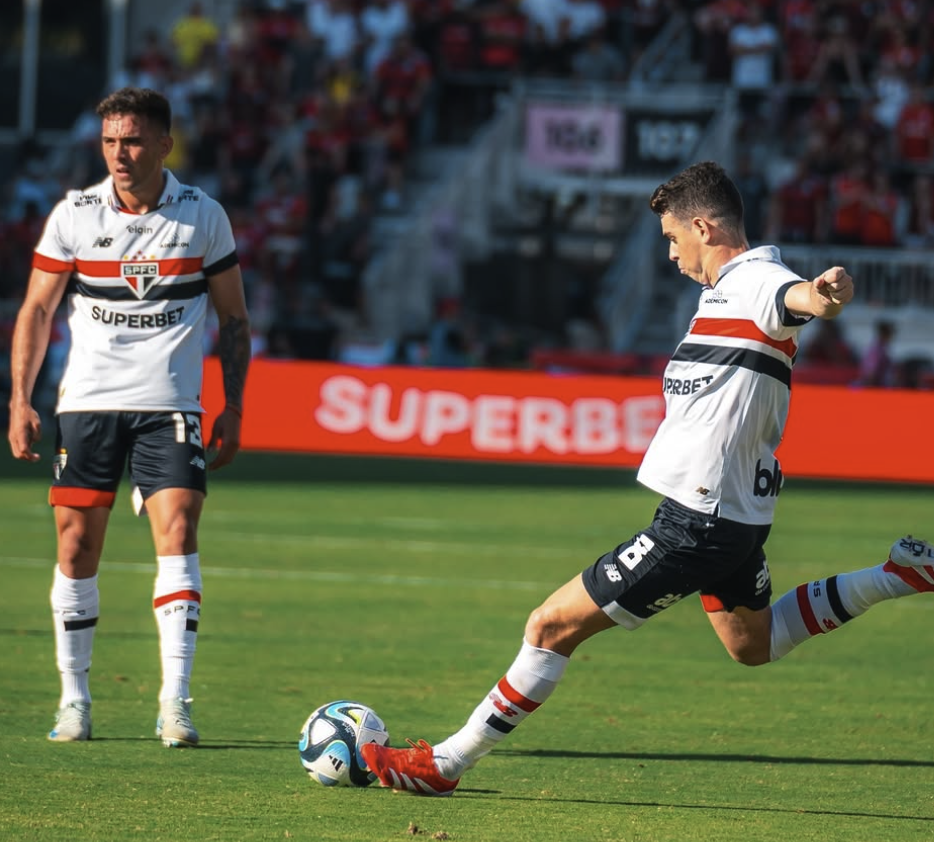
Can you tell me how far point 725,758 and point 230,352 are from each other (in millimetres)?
2501

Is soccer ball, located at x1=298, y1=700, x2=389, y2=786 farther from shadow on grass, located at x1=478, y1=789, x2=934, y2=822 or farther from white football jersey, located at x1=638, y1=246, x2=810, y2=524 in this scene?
white football jersey, located at x1=638, y1=246, x2=810, y2=524

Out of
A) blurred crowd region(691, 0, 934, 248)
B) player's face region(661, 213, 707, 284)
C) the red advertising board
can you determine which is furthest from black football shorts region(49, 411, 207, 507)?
blurred crowd region(691, 0, 934, 248)

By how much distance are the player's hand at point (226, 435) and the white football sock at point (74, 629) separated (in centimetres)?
68

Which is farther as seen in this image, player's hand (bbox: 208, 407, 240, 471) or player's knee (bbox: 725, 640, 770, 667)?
player's hand (bbox: 208, 407, 240, 471)

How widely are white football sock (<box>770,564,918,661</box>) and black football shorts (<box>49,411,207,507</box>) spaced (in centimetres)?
222

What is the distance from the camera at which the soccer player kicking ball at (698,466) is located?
594 cm

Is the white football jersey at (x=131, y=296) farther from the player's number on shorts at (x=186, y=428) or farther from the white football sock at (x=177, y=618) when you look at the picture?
the white football sock at (x=177, y=618)

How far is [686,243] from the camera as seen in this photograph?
6.11 meters

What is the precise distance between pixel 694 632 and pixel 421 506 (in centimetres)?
649

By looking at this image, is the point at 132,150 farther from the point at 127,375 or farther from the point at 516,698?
the point at 516,698

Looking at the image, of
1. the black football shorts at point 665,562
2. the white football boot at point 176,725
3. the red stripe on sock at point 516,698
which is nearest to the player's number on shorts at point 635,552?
the black football shorts at point 665,562

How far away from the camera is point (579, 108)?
2705cm

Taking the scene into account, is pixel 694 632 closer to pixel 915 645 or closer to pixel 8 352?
pixel 915 645

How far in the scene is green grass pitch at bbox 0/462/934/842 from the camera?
233 inches
